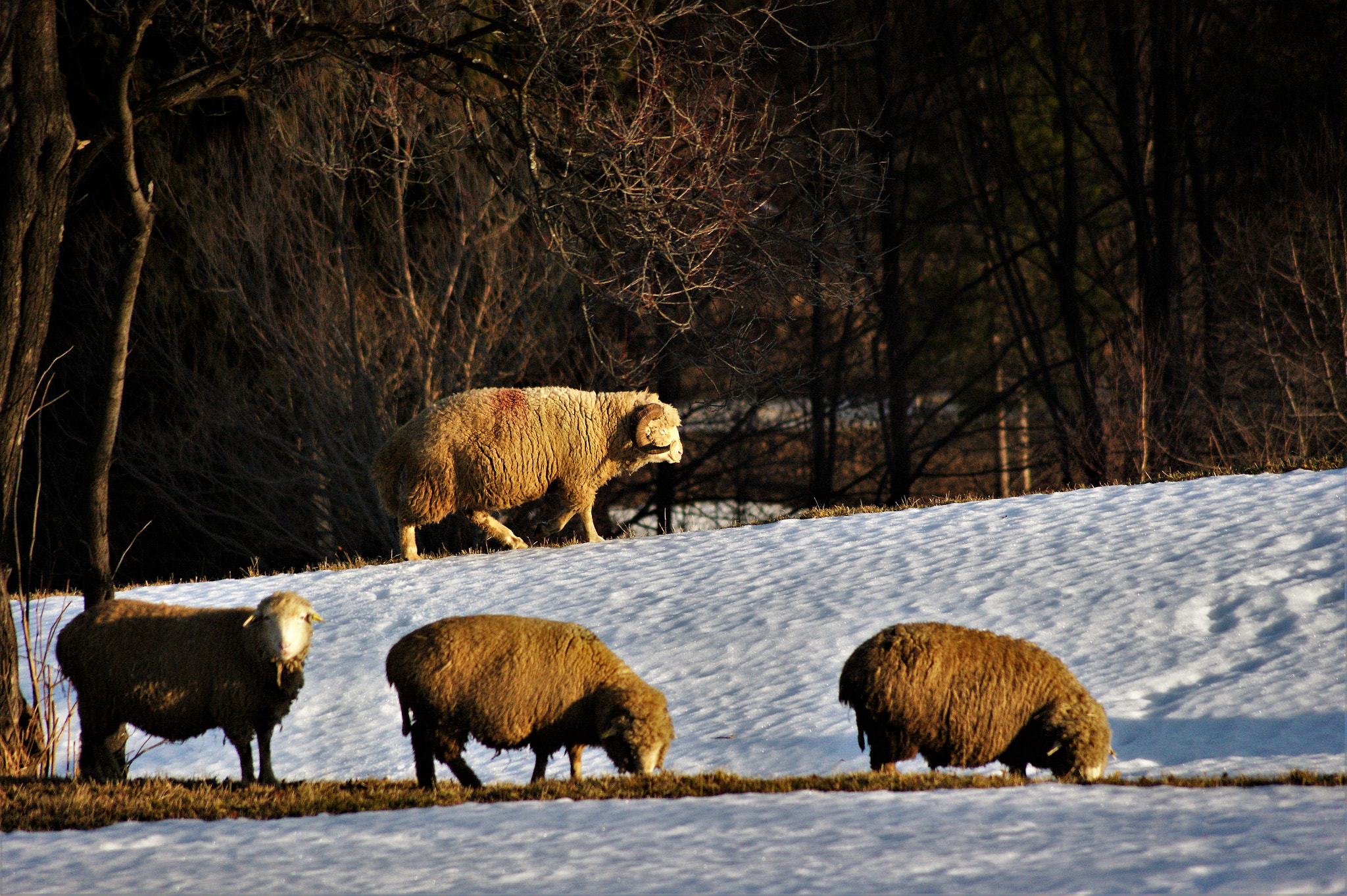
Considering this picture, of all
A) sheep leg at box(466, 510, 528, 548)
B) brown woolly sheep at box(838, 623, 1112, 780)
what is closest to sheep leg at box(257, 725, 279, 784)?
brown woolly sheep at box(838, 623, 1112, 780)

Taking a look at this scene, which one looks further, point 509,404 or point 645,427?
point 645,427

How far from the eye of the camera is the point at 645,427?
11.0 meters

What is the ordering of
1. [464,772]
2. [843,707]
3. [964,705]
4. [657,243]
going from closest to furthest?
[964,705]
[464,772]
[843,707]
[657,243]

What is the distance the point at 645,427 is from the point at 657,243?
2745 mm

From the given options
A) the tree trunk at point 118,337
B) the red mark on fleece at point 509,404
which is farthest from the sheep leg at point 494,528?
the tree trunk at point 118,337

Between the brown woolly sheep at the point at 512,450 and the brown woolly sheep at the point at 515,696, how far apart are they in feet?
14.6

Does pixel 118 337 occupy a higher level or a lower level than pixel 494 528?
higher

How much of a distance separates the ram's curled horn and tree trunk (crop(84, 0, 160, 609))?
15.7 feet

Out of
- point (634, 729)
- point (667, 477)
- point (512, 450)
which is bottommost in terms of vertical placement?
point (634, 729)

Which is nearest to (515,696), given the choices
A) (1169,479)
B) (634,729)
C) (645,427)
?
(634,729)

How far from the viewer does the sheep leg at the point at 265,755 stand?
620 cm

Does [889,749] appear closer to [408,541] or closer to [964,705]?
[964,705]

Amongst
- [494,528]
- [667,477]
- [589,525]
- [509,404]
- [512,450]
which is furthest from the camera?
[667,477]

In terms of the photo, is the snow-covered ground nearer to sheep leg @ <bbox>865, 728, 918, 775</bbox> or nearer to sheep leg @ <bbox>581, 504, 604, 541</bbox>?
sheep leg @ <bbox>581, 504, 604, 541</bbox>
